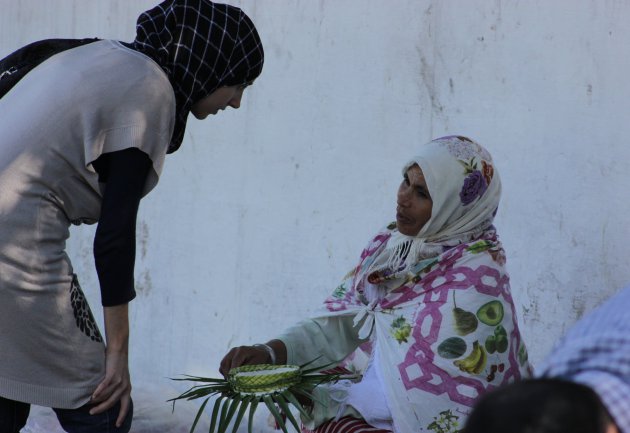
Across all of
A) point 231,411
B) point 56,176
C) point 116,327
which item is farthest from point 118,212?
point 231,411

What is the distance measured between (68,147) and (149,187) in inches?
8.3

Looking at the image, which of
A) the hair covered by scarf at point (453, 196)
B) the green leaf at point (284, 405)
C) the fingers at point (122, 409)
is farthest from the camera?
the hair covered by scarf at point (453, 196)

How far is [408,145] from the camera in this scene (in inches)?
165

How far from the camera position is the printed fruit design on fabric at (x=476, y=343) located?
3.17 m

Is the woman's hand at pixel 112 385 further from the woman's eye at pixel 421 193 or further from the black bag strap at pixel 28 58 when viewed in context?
the woman's eye at pixel 421 193

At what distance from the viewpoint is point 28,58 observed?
104 inches

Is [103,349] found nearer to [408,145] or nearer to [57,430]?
[408,145]

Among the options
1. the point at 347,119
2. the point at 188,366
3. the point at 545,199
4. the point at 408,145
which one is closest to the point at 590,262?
the point at 545,199

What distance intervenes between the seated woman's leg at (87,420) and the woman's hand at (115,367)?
0.06ft

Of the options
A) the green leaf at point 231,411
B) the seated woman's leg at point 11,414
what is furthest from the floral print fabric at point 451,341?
the seated woman's leg at point 11,414

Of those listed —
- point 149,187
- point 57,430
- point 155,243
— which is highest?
point 149,187

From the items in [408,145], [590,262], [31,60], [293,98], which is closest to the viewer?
[31,60]

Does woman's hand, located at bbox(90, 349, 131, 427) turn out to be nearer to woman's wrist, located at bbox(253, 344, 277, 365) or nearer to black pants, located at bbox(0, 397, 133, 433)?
black pants, located at bbox(0, 397, 133, 433)

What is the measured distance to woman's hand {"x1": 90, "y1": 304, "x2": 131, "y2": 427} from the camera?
256 cm
